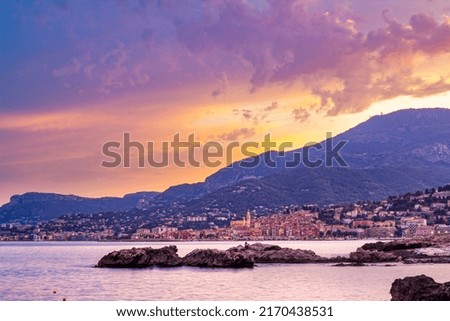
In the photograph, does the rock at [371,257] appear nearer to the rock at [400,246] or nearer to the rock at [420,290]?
the rock at [400,246]

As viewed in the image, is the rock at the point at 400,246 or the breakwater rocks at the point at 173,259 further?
the rock at the point at 400,246

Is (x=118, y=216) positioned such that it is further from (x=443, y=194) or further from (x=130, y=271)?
(x=130, y=271)

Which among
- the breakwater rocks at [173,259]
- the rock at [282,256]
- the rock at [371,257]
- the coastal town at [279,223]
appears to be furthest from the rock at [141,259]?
the coastal town at [279,223]

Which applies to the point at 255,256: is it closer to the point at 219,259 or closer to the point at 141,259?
the point at 219,259

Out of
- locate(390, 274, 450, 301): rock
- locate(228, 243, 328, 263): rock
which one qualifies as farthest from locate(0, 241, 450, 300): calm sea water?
locate(390, 274, 450, 301): rock
